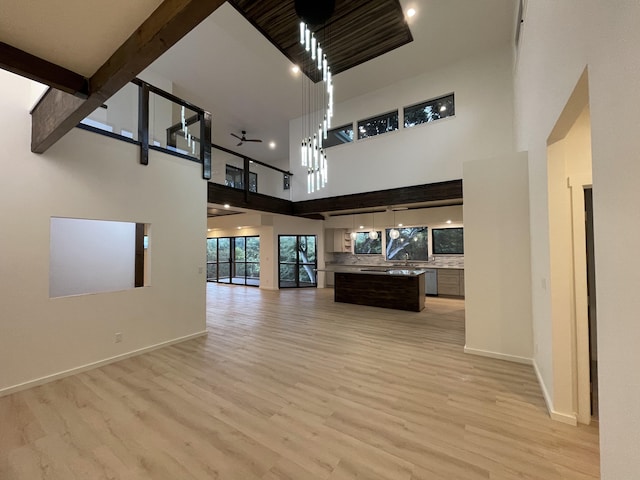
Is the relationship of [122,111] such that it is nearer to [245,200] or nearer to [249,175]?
[245,200]

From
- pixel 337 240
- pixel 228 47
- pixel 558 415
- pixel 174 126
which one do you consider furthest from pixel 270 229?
pixel 558 415

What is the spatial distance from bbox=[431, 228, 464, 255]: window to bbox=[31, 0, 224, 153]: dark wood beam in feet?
28.5

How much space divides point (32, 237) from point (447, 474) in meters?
4.60

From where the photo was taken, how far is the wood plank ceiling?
4.49 meters

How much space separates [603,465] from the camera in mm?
1283

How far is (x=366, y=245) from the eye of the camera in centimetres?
1054

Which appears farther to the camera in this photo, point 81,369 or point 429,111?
point 429,111

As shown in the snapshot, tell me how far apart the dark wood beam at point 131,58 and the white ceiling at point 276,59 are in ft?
11.7

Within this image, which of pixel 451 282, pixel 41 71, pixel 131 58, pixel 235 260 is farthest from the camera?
pixel 235 260

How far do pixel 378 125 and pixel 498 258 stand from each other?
523 centimetres

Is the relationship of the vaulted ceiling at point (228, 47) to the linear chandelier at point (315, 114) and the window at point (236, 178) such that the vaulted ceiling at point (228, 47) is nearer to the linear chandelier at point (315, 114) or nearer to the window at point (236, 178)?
the linear chandelier at point (315, 114)

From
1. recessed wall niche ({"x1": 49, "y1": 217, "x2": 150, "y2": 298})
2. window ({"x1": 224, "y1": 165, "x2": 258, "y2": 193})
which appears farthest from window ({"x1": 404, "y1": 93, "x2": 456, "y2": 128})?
recessed wall niche ({"x1": 49, "y1": 217, "x2": 150, "y2": 298})

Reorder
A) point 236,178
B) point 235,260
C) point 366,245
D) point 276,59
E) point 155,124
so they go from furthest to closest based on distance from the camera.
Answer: point 235,260, point 366,245, point 236,178, point 276,59, point 155,124

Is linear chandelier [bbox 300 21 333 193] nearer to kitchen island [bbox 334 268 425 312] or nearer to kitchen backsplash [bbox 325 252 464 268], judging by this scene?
kitchen island [bbox 334 268 425 312]
